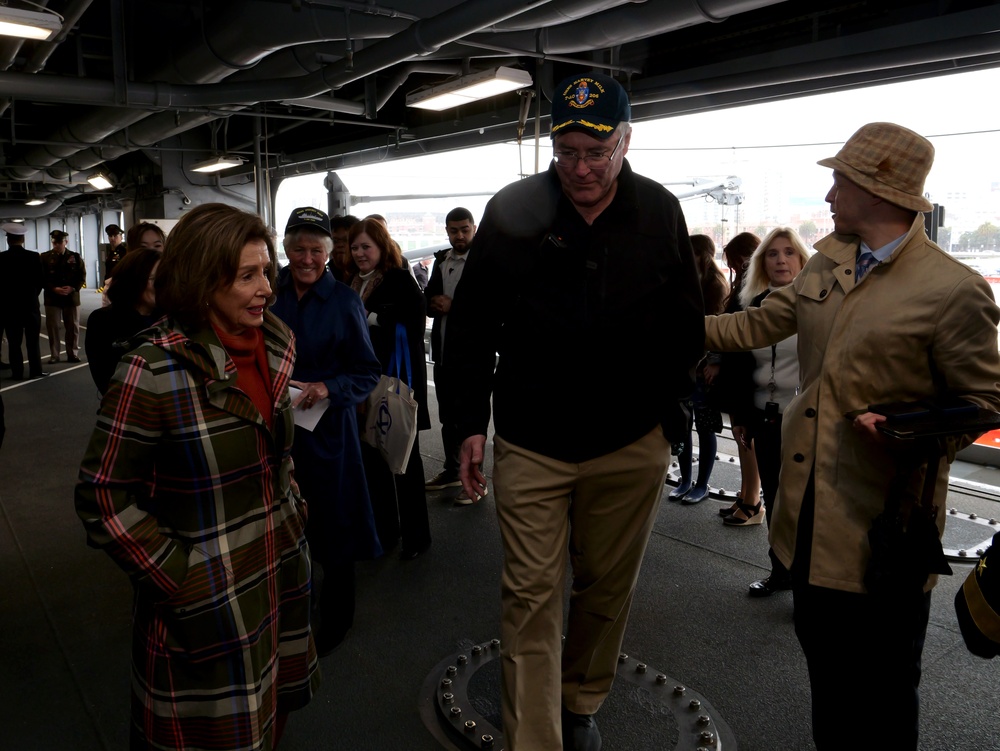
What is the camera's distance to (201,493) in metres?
1.58

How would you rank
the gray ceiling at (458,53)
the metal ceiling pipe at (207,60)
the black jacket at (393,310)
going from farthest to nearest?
1. the metal ceiling pipe at (207,60)
2. the gray ceiling at (458,53)
3. the black jacket at (393,310)

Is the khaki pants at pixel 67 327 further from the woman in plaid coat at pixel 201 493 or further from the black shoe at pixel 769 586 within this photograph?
the woman in plaid coat at pixel 201 493

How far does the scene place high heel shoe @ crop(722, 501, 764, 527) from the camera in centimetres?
439

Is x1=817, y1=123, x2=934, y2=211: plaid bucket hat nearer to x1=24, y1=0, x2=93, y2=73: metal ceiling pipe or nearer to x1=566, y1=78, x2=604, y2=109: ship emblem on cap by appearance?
x1=566, y1=78, x2=604, y2=109: ship emblem on cap

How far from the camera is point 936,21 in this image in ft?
14.8

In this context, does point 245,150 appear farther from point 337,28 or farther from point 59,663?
point 59,663

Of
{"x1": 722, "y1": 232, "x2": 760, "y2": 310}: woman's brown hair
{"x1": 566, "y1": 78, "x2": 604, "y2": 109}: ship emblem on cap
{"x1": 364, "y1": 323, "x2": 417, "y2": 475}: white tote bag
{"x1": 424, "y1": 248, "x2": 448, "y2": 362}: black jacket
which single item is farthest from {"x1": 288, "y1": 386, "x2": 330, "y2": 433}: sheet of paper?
{"x1": 722, "y1": 232, "x2": 760, "y2": 310}: woman's brown hair

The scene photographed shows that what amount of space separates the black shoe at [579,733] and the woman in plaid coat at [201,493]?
0.94m

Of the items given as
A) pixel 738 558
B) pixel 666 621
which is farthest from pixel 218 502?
pixel 738 558

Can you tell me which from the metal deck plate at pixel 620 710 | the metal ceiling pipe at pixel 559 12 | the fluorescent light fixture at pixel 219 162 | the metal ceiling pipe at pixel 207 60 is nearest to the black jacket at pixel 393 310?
the metal deck plate at pixel 620 710

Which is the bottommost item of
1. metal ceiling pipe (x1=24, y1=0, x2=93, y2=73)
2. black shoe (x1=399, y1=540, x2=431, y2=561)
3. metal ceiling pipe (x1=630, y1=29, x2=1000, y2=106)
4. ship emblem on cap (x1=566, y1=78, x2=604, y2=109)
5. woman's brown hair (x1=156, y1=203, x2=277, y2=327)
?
black shoe (x1=399, y1=540, x2=431, y2=561)

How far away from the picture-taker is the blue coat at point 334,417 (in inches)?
114

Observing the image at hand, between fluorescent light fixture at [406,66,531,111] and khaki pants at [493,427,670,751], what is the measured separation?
4804 millimetres

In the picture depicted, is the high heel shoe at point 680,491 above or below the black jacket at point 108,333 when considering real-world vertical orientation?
below
